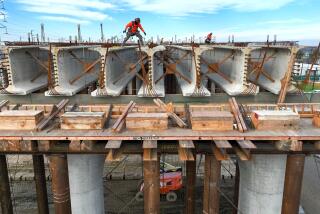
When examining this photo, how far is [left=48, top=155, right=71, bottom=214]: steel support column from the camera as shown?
32.4ft

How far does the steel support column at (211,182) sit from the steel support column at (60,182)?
5.32m

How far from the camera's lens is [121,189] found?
69.1 feet

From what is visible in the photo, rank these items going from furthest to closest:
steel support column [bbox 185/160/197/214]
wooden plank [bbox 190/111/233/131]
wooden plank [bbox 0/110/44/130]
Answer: steel support column [bbox 185/160/197/214]
wooden plank [bbox 0/110/44/130]
wooden plank [bbox 190/111/233/131]

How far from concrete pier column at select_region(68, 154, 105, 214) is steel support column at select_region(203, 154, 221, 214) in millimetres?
4596

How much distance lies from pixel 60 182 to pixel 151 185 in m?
3.48

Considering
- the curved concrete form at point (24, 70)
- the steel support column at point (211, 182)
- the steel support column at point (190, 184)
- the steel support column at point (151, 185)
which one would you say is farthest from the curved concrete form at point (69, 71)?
the steel support column at point (211, 182)

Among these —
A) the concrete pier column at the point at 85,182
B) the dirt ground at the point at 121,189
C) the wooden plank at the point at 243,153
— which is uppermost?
the wooden plank at the point at 243,153

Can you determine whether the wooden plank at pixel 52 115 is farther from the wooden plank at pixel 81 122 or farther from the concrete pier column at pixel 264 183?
the concrete pier column at pixel 264 183

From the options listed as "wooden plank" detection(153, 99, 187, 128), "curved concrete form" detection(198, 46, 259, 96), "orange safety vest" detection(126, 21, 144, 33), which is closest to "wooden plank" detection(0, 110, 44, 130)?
"wooden plank" detection(153, 99, 187, 128)

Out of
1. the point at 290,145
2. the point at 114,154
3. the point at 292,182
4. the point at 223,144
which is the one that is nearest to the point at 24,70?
the point at 114,154

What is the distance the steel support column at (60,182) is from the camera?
388 inches

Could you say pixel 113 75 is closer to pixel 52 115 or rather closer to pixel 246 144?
pixel 52 115

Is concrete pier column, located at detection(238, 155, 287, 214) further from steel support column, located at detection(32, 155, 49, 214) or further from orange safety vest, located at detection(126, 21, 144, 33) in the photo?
orange safety vest, located at detection(126, 21, 144, 33)

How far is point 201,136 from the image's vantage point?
29.9ft
